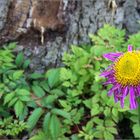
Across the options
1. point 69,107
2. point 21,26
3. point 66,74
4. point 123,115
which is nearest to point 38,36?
point 21,26

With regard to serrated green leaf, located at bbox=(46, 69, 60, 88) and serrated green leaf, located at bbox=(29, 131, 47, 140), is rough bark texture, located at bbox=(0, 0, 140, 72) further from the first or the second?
serrated green leaf, located at bbox=(29, 131, 47, 140)

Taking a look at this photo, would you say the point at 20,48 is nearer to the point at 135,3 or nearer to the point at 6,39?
the point at 6,39

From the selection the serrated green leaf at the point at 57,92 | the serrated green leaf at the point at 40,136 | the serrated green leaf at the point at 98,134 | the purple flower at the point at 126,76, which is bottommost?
the serrated green leaf at the point at 40,136

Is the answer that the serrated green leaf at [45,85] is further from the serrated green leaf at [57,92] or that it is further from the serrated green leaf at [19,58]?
the serrated green leaf at [19,58]

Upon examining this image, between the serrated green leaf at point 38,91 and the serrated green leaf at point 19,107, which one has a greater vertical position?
the serrated green leaf at point 38,91

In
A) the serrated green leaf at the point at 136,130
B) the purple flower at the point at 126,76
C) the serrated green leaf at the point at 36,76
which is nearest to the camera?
the purple flower at the point at 126,76

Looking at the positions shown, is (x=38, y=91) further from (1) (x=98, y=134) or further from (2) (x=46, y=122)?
(1) (x=98, y=134)

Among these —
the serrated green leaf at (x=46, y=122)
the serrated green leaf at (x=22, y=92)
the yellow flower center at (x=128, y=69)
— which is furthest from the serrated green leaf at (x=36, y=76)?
the yellow flower center at (x=128, y=69)

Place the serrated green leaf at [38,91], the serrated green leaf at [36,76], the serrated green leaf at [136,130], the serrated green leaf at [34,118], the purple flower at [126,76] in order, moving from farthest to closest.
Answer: the serrated green leaf at [36,76]
the serrated green leaf at [38,91]
the serrated green leaf at [34,118]
the serrated green leaf at [136,130]
the purple flower at [126,76]

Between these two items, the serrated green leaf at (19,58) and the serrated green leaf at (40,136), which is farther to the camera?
the serrated green leaf at (19,58)
